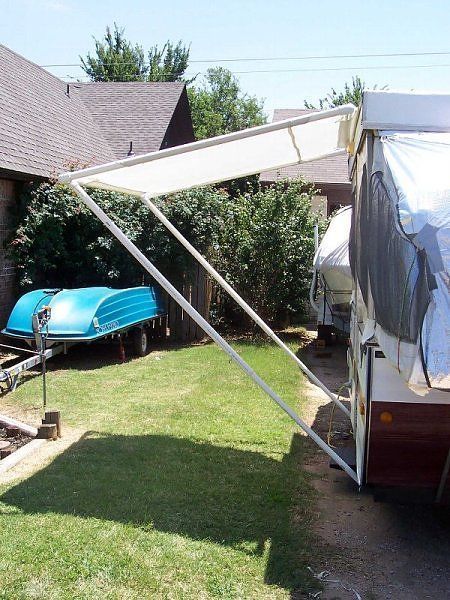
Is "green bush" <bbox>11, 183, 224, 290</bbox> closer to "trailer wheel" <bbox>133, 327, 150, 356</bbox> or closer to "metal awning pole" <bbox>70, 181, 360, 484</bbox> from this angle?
"trailer wheel" <bbox>133, 327, 150, 356</bbox>

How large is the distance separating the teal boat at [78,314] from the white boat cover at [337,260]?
3.18 metres

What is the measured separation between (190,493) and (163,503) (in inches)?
11.8

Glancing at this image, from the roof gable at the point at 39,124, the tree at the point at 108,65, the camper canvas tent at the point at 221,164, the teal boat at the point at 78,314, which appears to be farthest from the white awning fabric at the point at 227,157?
the tree at the point at 108,65

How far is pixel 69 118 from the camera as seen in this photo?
58.2 ft

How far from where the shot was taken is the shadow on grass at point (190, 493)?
473cm

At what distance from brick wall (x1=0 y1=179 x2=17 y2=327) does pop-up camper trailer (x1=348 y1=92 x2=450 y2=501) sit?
28.9 feet

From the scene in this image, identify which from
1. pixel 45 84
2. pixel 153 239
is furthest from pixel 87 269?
pixel 45 84

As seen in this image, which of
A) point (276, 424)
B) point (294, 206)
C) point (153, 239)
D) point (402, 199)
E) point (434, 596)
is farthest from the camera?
point (294, 206)

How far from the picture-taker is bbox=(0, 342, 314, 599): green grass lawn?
412 centimetres

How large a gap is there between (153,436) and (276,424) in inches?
55.1

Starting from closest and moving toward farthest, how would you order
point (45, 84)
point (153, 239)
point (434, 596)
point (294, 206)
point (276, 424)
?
point (434, 596), point (276, 424), point (153, 239), point (294, 206), point (45, 84)

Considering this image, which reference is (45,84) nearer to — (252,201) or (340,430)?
(252,201)

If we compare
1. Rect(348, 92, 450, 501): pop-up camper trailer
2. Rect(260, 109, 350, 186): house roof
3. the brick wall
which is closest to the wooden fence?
the brick wall

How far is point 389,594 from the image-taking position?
13.4 ft
